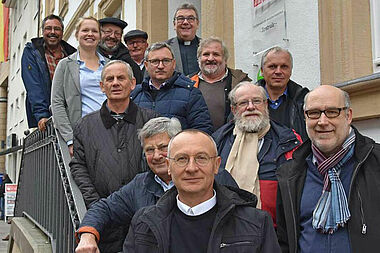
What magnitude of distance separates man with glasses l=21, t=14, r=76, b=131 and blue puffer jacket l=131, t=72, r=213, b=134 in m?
1.37

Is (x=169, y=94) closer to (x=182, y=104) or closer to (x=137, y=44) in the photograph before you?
(x=182, y=104)

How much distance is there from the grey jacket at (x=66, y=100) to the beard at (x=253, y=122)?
1.51 meters

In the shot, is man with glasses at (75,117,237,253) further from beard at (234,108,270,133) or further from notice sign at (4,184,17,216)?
notice sign at (4,184,17,216)

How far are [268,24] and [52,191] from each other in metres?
2.71

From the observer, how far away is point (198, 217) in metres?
2.29

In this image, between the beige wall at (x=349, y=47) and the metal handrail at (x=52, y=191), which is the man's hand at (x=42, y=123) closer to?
the metal handrail at (x=52, y=191)

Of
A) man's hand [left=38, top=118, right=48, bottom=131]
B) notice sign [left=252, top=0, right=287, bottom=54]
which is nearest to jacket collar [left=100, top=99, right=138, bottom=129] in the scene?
man's hand [left=38, top=118, right=48, bottom=131]

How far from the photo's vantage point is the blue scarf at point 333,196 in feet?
A: 8.21

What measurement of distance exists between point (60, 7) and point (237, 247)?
1581cm

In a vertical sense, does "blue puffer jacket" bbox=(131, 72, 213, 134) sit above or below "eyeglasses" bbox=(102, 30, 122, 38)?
below

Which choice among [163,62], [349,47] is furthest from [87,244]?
[349,47]

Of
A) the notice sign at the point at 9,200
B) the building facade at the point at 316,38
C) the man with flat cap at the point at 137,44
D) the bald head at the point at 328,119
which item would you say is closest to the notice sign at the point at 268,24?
the building facade at the point at 316,38

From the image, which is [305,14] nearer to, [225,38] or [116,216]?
[225,38]

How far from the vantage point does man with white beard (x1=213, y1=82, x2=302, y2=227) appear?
9.93 feet
